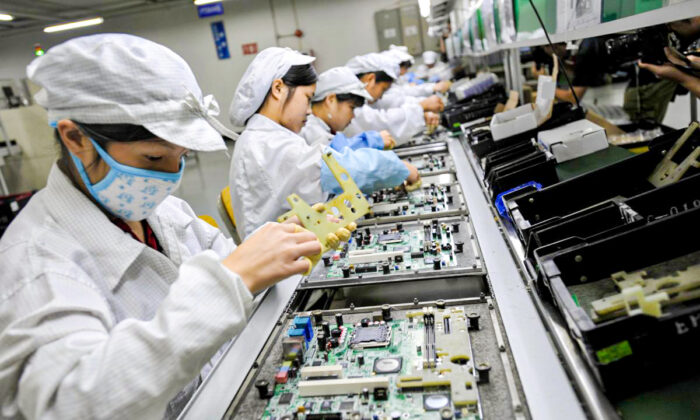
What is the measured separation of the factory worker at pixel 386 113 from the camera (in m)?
3.94

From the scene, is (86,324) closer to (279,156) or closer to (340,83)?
(279,156)

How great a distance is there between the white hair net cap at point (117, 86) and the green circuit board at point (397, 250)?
2.62 ft

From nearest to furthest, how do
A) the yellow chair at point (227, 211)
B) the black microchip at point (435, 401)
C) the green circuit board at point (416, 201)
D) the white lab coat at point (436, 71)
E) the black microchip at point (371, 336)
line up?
1. the black microchip at point (435, 401)
2. the black microchip at point (371, 336)
3. the green circuit board at point (416, 201)
4. the yellow chair at point (227, 211)
5. the white lab coat at point (436, 71)

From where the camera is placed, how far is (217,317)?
0.82 metres

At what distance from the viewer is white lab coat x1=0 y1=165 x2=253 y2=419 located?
737mm

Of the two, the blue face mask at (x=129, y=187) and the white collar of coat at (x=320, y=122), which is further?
the white collar of coat at (x=320, y=122)

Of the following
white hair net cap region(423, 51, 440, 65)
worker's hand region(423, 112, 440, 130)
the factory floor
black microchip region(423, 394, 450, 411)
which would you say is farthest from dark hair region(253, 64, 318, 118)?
white hair net cap region(423, 51, 440, 65)

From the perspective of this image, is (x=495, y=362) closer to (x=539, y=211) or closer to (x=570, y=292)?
(x=570, y=292)

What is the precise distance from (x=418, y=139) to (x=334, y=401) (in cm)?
Answer: 352

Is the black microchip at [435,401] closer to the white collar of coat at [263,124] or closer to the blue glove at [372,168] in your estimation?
the blue glove at [372,168]

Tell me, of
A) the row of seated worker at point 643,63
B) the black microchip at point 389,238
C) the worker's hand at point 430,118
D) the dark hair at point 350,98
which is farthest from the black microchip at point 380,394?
the worker's hand at point 430,118

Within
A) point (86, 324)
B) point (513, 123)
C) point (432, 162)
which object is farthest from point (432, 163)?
point (86, 324)

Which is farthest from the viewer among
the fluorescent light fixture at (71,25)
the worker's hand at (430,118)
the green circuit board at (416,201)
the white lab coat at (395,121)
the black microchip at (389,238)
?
the fluorescent light fixture at (71,25)

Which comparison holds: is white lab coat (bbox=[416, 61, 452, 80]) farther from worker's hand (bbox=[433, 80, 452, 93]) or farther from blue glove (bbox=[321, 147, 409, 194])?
blue glove (bbox=[321, 147, 409, 194])
